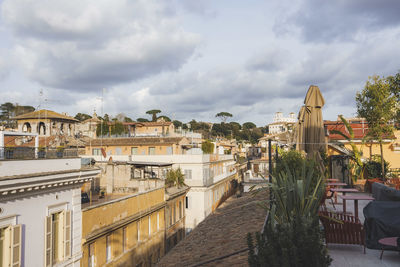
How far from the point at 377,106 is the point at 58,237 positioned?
1561cm

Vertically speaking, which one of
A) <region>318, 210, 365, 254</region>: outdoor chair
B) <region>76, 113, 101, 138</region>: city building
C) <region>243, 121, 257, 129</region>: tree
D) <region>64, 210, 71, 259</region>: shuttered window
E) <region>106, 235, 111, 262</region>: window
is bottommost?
<region>106, 235, 111, 262</region>: window

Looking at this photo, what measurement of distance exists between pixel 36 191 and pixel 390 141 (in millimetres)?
20645

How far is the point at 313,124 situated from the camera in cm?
1230

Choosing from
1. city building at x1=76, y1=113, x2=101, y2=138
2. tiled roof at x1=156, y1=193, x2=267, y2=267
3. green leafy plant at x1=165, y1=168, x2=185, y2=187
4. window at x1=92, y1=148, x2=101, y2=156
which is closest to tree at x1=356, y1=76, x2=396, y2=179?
tiled roof at x1=156, y1=193, x2=267, y2=267

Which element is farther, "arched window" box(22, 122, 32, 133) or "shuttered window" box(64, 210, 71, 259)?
"arched window" box(22, 122, 32, 133)

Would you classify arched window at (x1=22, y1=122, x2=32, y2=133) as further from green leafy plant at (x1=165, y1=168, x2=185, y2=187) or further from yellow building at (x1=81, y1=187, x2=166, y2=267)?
yellow building at (x1=81, y1=187, x2=166, y2=267)

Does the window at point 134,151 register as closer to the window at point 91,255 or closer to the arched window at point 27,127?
the arched window at point 27,127

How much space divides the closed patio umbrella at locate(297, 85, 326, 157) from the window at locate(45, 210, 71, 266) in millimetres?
9700

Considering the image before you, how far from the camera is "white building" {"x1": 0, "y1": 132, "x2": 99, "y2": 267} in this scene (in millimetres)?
9312

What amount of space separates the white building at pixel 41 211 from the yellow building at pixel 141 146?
24.1 meters

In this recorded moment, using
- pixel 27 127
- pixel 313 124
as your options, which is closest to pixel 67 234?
pixel 313 124

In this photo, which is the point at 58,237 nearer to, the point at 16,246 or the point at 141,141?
the point at 16,246

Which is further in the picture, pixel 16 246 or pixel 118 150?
pixel 118 150

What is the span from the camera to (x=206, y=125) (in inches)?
4751
